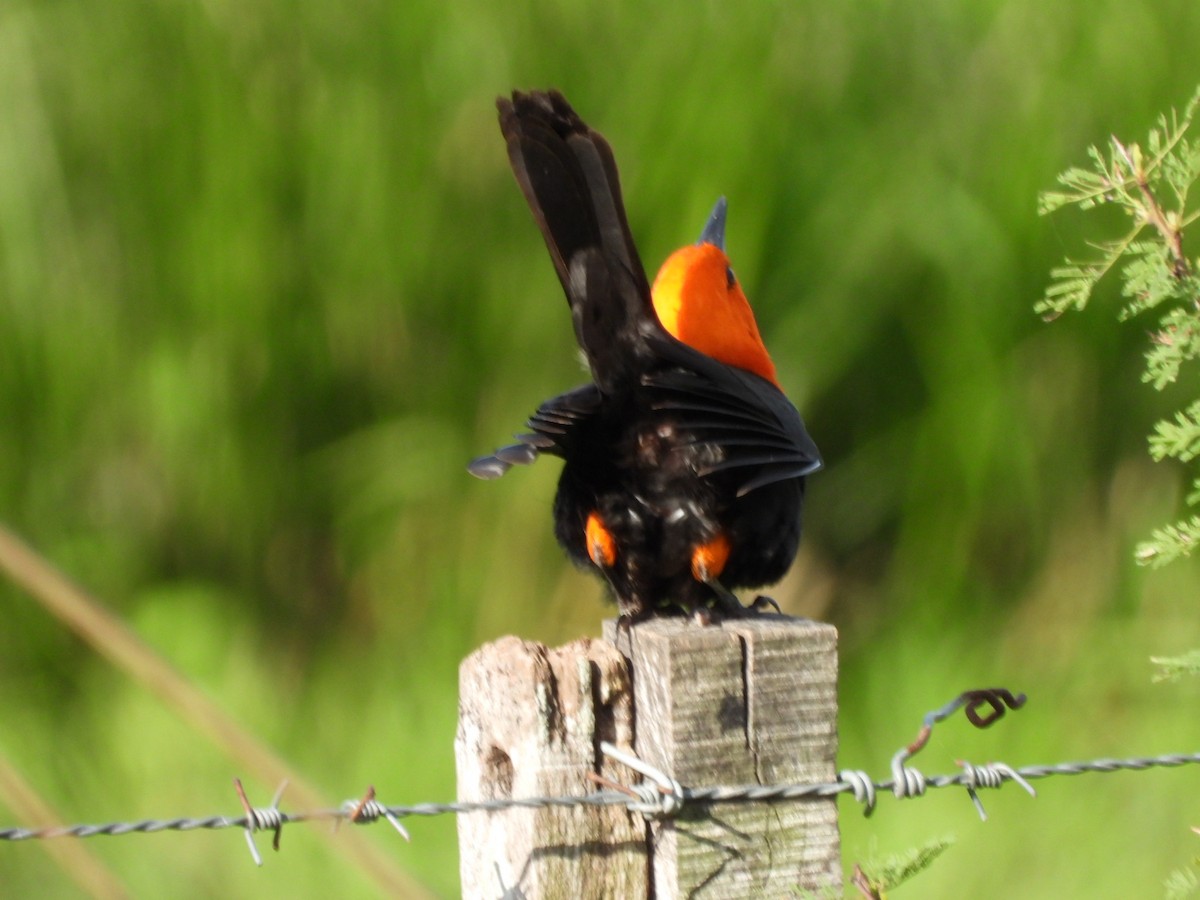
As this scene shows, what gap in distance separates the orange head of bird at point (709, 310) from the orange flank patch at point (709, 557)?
39 centimetres

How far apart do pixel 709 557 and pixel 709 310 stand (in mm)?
530

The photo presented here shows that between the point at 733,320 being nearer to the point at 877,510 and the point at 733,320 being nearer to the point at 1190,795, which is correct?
the point at 877,510

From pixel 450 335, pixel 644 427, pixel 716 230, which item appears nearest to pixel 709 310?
pixel 644 427

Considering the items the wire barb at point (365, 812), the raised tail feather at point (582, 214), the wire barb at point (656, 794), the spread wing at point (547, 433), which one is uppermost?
the raised tail feather at point (582, 214)

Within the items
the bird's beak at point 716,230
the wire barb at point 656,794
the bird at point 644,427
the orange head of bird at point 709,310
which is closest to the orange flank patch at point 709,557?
the bird at point 644,427

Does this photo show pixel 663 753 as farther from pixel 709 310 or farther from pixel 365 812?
pixel 709 310

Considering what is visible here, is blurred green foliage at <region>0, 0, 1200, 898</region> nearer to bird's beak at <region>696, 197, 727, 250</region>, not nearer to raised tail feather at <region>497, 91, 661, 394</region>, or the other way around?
bird's beak at <region>696, 197, 727, 250</region>

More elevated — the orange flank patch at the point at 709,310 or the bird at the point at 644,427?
the orange flank patch at the point at 709,310

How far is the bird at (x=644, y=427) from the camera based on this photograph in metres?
2.01

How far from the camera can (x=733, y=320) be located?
2527mm

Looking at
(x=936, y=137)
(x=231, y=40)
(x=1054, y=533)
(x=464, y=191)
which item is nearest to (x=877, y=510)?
(x=1054, y=533)

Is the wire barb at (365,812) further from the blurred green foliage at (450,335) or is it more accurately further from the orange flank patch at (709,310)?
the blurred green foliage at (450,335)

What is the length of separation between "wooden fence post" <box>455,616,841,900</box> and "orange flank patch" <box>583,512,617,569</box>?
597 millimetres

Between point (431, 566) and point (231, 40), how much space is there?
1.58 metres
